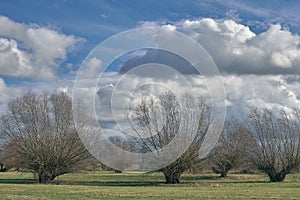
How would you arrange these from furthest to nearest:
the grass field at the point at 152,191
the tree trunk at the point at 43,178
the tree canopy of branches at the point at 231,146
Result: the tree canopy of branches at the point at 231,146 < the tree trunk at the point at 43,178 < the grass field at the point at 152,191

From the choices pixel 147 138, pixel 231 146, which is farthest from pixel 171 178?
pixel 231 146

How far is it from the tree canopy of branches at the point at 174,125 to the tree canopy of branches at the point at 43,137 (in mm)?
9527

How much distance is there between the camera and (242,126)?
6856cm

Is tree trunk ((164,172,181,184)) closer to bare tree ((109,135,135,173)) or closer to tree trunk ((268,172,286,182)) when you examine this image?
A: bare tree ((109,135,135,173))

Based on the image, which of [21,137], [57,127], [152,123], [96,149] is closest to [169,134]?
[152,123]

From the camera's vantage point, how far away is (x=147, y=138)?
47.8 metres

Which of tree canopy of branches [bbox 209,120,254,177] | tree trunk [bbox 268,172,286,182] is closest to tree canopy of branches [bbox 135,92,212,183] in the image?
tree trunk [bbox 268,172,286,182]

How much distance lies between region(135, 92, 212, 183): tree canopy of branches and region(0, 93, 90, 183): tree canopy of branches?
9.53 meters

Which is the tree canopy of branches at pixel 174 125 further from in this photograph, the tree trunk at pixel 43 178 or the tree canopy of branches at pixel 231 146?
the tree canopy of branches at pixel 231 146

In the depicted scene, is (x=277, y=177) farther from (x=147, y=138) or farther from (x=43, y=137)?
(x=43, y=137)

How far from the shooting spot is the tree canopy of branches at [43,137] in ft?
169

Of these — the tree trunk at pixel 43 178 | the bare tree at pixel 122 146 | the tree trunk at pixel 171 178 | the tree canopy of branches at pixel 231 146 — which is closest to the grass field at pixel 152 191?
the tree trunk at pixel 171 178

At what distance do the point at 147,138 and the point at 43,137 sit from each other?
13.5 metres

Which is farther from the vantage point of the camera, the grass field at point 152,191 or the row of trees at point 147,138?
the row of trees at point 147,138
